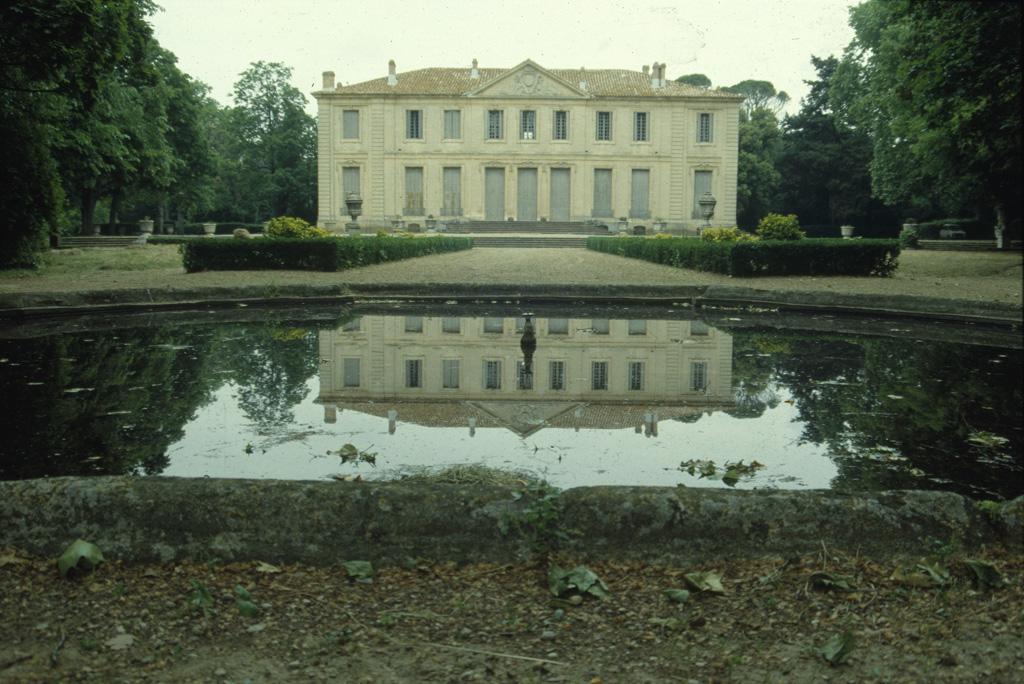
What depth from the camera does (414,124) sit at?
43.6 meters

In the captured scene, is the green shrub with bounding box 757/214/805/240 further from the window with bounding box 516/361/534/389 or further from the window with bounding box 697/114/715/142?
the window with bounding box 697/114/715/142

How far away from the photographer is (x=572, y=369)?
6.14 metres

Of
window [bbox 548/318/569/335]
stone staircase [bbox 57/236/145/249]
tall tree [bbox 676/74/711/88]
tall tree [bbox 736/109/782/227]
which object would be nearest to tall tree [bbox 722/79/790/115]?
tall tree [bbox 676/74/711/88]

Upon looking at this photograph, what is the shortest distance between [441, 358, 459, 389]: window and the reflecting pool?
3 centimetres

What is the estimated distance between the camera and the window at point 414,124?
4341cm

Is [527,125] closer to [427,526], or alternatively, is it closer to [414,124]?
[414,124]

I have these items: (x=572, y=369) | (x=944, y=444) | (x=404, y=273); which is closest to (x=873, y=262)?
(x=404, y=273)

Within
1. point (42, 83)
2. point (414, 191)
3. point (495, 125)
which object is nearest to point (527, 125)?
point (495, 125)

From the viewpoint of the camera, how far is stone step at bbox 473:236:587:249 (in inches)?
1335

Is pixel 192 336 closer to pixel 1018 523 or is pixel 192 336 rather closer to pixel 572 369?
pixel 572 369

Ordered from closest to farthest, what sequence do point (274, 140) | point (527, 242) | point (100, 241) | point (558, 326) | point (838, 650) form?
point (838, 650)
point (558, 326)
point (100, 241)
point (527, 242)
point (274, 140)

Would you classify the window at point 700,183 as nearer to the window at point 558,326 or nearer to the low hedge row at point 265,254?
the low hedge row at point 265,254

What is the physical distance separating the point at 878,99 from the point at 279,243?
23.5m

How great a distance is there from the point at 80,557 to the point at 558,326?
6.85 m
